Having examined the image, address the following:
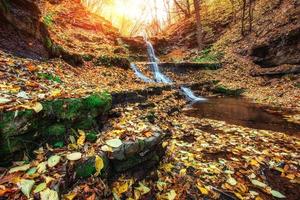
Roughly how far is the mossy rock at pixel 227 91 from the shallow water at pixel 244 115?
1614mm

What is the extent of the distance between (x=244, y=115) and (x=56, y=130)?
5710 mm

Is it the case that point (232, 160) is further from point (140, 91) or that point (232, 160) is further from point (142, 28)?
point (142, 28)

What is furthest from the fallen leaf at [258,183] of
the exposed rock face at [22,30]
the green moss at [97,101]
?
the exposed rock face at [22,30]

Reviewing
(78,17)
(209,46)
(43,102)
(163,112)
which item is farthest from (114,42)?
(43,102)

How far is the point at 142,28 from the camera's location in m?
40.1

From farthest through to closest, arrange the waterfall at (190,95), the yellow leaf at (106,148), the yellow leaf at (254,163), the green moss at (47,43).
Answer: the waterfall at (190,95) < the green moss at (47,43) < the yellow leaf at (254,163) < the yellow leaf at (106,148)

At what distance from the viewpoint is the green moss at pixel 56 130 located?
261 cm

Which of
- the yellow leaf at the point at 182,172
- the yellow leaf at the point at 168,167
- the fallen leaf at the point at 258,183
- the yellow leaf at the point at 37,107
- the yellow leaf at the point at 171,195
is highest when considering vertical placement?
the yellow leaf at the point at 37,107

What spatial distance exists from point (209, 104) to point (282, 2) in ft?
35.0

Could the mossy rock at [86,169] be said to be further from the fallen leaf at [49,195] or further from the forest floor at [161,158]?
the fallen leaf at [49,195]

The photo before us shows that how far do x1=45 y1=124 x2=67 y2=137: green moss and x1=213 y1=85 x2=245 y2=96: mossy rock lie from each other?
903 centimetres

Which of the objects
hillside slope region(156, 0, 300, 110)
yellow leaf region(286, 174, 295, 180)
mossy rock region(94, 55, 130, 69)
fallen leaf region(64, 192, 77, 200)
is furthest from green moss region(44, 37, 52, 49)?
hillside slope region(156, 0, 300, 110)

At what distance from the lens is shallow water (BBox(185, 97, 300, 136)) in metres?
5.44

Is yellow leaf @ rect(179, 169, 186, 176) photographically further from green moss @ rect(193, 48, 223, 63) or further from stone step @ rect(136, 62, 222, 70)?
green moss @ rect(193, 48, 223, 63)
